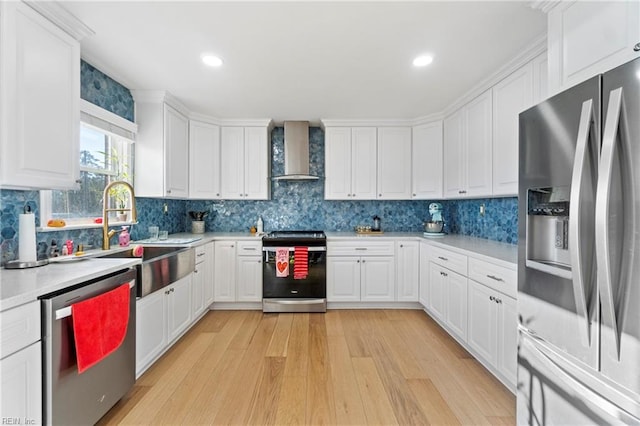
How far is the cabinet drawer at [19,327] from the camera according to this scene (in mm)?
1084

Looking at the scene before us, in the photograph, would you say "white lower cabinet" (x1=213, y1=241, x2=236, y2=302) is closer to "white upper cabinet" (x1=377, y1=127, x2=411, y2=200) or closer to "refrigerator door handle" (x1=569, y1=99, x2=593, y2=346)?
"white upper cabinet" (x1=377, y1=127, x2=411, y2=200)

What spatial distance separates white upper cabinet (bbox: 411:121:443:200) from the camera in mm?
3564

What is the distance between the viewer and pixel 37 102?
5.24ft

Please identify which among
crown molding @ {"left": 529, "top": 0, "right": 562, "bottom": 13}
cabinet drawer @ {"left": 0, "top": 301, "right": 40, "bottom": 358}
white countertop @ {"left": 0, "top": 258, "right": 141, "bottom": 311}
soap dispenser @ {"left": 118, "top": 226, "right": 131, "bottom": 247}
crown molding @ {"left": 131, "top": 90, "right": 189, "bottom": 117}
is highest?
crown molding @ {"left": 131, "top": 90, "right": 189, "bottom": 117}

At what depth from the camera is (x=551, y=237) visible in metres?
1.33

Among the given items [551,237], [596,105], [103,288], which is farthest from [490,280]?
[103,288]

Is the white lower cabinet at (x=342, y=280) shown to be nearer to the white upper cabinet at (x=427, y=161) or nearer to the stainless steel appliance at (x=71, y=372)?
the white upper cabinet at (x=427, y=161)

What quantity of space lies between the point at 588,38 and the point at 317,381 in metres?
2.59

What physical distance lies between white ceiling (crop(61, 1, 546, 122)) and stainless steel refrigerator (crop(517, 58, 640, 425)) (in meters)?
0.97

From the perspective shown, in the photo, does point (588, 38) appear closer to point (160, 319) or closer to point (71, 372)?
point (71, 372)

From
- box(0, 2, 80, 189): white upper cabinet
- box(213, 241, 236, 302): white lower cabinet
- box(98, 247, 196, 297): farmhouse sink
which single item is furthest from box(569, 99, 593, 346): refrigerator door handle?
box(213, 241, 236, 302): white lower cabinet

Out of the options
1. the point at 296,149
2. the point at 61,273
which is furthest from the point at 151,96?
the point at 61,273

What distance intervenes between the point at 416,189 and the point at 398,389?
256cm

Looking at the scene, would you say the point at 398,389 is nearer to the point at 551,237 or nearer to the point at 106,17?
the point at 551,237
